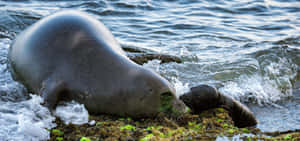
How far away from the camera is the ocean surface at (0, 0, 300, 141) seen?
14.4ft

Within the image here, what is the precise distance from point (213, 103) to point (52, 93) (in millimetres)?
1703

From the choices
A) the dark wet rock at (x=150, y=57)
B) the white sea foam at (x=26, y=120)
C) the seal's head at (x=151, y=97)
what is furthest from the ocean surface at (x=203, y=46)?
the seal's head at (x=151, y=97)

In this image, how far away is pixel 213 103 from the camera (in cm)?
427

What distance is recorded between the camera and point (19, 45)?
510 centimetres

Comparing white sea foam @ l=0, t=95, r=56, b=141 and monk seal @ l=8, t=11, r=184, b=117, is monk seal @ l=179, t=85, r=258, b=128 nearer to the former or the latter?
monk seal @ l=8, t=11, r=184, b=117

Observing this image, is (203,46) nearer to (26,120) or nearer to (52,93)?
(52,93)

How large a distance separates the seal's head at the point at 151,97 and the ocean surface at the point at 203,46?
0.31 m

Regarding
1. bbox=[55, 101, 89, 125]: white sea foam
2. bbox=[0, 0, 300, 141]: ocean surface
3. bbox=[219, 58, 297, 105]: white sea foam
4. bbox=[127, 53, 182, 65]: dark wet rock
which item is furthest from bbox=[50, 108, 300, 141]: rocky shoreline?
bbox=[127, 53, 182, 65]: dark wet rock

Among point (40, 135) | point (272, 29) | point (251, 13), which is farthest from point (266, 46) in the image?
point (40, 135)

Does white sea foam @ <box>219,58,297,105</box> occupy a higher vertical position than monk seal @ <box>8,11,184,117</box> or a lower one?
lower

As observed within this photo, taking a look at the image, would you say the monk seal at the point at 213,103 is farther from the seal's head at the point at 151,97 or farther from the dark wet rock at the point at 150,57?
the dark wet rock at the point at 150,57

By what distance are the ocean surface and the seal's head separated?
0.31 meters

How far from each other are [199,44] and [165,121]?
231 inches

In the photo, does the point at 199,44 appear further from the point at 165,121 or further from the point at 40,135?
the point at 40,135
